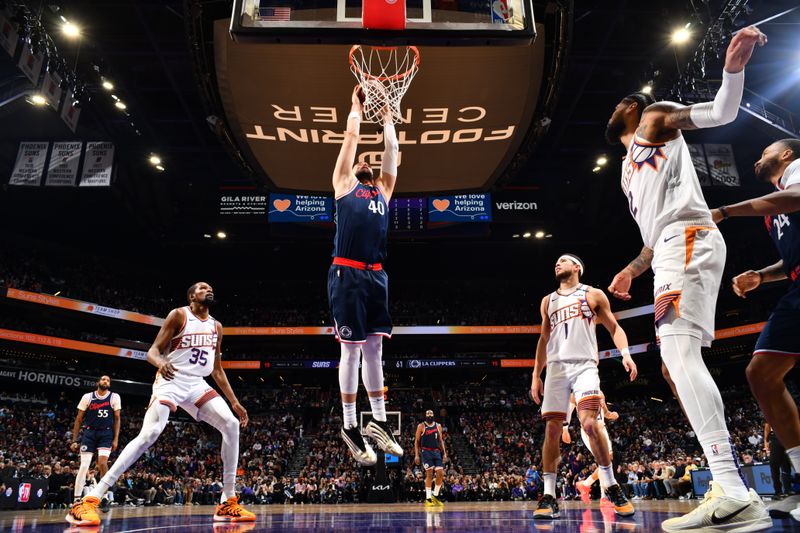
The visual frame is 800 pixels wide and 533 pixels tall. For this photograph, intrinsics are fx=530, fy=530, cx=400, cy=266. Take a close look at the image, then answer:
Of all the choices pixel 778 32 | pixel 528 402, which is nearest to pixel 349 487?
pixel 528 402

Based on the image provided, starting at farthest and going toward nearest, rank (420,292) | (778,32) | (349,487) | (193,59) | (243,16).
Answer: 1. (420,292)
2. (349,487)
3. (778,32)
4. (193,59)
5. (243,16)

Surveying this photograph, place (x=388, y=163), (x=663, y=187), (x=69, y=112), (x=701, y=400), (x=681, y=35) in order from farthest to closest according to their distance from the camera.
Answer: (x=69, y=112)
(x=681, y=35)
(x=388, y=163)
(x=663, y=187)
(x=701, y=400)

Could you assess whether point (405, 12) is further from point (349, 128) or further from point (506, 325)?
point (506, 325)

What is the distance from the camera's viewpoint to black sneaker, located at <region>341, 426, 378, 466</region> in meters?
4.42

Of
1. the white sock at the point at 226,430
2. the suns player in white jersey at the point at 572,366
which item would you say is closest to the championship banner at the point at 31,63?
the white sock at the point at 226,430

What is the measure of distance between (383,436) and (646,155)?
293 cm

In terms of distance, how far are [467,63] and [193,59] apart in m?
4.11

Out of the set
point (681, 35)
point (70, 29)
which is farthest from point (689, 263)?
point (70, 29)

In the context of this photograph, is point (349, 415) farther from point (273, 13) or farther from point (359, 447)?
point (273, 13)

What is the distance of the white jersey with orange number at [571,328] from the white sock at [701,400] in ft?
8.89

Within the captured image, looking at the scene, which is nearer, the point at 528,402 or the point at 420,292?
the point at 528,402

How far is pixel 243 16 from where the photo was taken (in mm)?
5816

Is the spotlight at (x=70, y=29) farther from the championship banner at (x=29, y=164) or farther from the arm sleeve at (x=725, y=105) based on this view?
the arm sleeve at (x=725, y=105)

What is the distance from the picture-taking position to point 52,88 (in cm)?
1559
